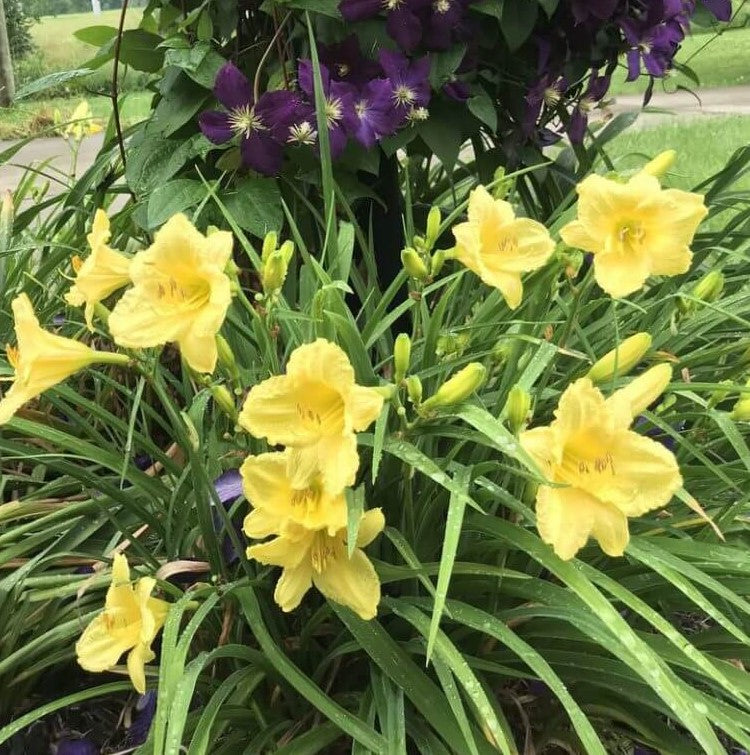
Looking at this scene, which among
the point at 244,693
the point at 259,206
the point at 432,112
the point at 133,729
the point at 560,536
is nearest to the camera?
the point at 560,536

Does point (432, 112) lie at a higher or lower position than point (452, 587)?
higher

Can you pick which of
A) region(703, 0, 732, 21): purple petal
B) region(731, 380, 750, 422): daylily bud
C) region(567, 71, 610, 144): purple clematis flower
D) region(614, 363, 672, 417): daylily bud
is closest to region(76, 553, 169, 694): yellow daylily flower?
region(614, 363, 672, 417): daylily bud

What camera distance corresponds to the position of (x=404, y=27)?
1115 mm

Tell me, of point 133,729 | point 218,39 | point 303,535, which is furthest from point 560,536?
point 218,39

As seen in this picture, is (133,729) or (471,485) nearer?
(471,485)

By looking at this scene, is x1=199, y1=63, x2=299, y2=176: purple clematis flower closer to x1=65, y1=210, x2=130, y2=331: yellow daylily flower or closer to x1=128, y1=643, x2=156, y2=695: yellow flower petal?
x1=65, y1=210, x2=130, y2=331: yellow daylily flower

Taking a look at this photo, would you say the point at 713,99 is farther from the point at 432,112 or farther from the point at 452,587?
the point at 452,587

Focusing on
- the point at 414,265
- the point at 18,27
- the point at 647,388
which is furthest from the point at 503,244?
the point at 18,27

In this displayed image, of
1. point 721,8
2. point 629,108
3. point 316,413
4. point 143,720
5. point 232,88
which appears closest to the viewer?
point 316,413

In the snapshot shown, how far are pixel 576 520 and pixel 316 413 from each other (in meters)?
0.22

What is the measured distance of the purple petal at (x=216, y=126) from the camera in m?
1.11

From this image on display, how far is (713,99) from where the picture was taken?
6.56m

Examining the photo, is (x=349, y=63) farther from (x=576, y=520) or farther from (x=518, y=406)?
(x=576, y=520)

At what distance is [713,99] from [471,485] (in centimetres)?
686
